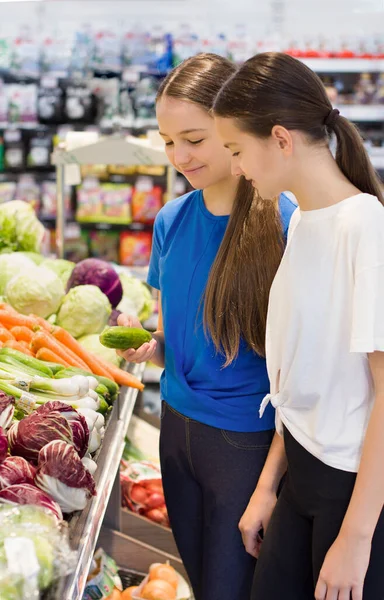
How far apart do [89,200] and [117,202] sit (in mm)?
185

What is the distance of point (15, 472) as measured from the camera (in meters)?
1.24

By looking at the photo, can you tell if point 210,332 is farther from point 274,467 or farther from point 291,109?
point 291,109

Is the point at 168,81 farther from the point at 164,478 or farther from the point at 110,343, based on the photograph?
the point at 164,478

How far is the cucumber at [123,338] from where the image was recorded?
1793 millimetres

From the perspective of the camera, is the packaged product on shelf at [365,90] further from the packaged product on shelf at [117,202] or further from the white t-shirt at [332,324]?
the white t-shirt at [332,324]

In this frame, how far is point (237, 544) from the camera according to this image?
1796 millimetres

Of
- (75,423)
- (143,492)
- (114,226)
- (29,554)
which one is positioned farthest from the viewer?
(114,226)

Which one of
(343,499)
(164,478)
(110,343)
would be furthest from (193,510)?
(343,499)

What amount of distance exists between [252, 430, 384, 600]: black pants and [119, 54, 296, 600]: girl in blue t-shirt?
0.87ft

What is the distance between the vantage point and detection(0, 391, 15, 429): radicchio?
1.43 metres

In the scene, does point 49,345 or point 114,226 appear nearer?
point 49,345

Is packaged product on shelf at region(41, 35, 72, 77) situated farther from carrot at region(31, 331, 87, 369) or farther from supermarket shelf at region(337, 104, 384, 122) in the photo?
carrot at region(31, 331, 87, 369)

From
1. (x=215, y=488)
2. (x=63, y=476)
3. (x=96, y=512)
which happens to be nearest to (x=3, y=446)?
(x=63, y=476)

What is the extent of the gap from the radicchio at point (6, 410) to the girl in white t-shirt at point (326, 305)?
22.2 inches
